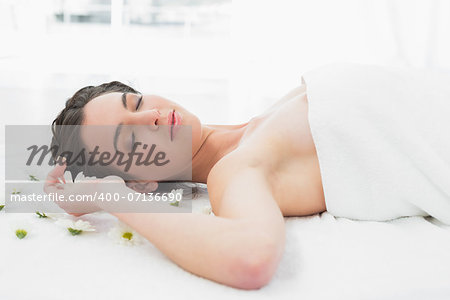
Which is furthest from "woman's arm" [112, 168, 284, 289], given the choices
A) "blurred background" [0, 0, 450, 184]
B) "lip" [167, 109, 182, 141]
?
"blurred background" [0, 0, 450, 184]

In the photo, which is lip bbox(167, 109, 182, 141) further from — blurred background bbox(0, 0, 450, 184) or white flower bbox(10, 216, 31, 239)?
blurred background bbox(0, 0, 450, 184)

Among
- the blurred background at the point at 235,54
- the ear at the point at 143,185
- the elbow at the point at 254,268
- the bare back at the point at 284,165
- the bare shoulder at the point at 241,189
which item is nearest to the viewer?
the elbow at the point at 254,268

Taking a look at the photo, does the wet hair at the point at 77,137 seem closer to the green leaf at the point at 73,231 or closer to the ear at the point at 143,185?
the ear at the point at 143,185

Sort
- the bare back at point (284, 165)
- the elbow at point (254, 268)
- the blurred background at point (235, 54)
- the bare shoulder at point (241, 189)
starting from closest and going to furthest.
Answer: the elbow at point (254, 268) < the bare shoulder at point (241, 189) < the bare back at point (284, 165) < the blurred background at point (235, 54)

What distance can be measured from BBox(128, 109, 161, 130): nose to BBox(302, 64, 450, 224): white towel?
43 cm

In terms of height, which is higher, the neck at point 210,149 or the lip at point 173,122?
the lip at point 173,122

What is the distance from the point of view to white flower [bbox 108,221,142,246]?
3.35 feet

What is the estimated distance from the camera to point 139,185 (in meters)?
1.42

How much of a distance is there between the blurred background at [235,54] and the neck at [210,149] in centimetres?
70

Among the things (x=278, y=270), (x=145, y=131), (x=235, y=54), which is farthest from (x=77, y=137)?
(x=235, y=54)

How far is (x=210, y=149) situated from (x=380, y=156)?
1.76ft

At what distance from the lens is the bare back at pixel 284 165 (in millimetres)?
1129

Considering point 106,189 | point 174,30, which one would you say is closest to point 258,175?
point 106,189

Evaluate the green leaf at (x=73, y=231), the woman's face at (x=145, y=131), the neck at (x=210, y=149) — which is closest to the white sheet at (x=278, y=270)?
the green leaf at (x=73, y=231)
